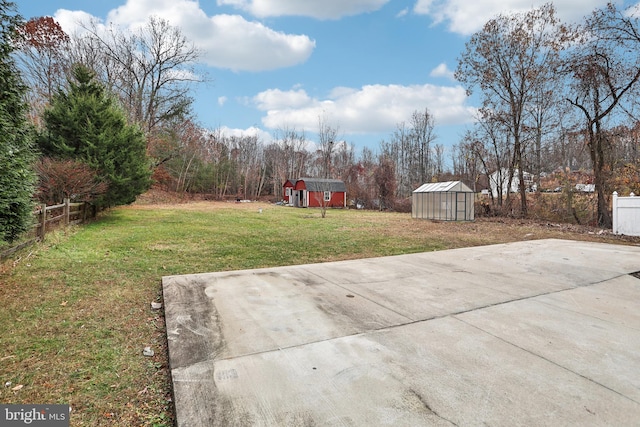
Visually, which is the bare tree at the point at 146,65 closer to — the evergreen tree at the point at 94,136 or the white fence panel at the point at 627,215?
the evergreen tree at the point at 94,136

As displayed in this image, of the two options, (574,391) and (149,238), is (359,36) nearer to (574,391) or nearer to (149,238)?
(149,238)

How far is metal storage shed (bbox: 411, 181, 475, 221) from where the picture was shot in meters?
15.9

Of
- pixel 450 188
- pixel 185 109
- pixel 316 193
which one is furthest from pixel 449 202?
pixel 185 109

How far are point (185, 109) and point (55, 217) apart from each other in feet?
56.5

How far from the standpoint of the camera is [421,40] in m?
11.6

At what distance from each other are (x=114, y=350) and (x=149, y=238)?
6.19m

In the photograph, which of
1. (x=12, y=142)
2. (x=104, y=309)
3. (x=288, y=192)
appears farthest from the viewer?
→ (x=288, y=192)

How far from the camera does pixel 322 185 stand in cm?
2658

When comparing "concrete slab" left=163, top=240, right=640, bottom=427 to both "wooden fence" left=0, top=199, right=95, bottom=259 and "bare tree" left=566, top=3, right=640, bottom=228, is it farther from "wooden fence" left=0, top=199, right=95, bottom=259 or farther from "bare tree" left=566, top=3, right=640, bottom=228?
"bare tree" left=566, top=3, right=640, bottom=228

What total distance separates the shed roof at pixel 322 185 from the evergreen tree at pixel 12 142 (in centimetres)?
2172

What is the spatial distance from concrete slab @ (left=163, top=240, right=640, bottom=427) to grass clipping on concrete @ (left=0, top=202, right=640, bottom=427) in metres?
0.26

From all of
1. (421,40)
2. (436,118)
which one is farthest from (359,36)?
(436,118)

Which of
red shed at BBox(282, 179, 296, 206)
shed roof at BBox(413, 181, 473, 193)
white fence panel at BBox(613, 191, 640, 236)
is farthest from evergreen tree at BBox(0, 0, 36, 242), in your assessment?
red shed at BBox(282, 179, 296, 206)

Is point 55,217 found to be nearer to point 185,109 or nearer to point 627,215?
point 627,215
